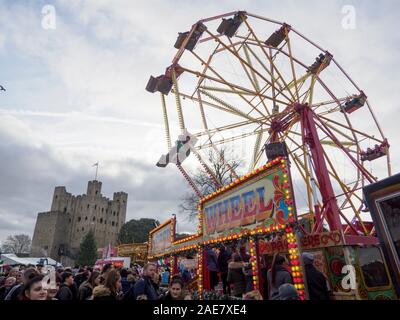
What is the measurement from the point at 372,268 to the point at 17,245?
95.8m

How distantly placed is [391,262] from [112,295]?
3420mm

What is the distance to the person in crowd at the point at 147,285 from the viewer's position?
14.2ft

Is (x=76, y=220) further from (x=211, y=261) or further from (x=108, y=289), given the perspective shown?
(x=108, y=289)

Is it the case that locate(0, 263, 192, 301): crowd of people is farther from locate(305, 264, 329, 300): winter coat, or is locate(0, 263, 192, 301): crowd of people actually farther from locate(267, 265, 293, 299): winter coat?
locate(305, 264, 329, 300): winter coat

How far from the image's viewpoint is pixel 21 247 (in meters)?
78.8

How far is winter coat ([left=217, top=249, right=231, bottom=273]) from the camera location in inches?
349

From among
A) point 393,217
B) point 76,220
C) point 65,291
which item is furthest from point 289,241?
point 76,220

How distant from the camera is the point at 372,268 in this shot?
632 cm

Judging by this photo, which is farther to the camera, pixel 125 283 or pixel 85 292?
pixel 125 283

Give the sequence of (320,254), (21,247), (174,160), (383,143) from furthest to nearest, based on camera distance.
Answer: (21,247) → (383,143) → (174,160) → (320,254)

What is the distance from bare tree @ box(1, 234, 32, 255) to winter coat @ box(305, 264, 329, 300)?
91382 millimetres

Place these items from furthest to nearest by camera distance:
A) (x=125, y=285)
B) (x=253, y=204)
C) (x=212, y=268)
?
(x=212, y=268) → (x=125, y=285) → (x=253, y=204)
